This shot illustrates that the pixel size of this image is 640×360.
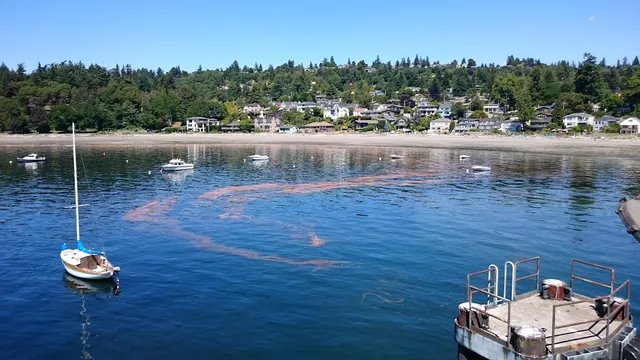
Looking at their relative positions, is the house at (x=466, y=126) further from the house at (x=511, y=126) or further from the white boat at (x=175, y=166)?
the white boat at (x=175, y=166)

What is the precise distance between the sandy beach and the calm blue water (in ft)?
197

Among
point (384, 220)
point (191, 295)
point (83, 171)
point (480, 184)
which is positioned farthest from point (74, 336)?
point (83, 171)

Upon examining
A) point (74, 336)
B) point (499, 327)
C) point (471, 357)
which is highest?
point (499, 327)

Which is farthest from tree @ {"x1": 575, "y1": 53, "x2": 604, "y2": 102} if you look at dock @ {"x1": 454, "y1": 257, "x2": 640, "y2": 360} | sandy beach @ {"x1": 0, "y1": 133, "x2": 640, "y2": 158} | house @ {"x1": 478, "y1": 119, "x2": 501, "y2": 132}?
dock @ {"x1": 454, "y1": 257, "x2": 640, "y2": 360}

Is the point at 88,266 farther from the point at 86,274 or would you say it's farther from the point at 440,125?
the point at 440,125

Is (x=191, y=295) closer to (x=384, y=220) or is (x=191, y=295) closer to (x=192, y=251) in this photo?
(x=192, y=251)

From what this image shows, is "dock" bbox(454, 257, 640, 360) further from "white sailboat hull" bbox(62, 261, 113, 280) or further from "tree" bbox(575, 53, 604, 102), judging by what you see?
"tree" bbox(575, 53, 604, 102)

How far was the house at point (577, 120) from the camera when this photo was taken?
17388 centimetres

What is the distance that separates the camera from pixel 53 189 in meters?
68.2

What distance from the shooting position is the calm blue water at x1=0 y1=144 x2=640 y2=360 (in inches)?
924

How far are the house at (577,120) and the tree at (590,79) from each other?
2675cm

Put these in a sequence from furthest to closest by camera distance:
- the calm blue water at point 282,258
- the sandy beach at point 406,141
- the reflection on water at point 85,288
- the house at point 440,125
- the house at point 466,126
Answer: the house at point 440,125 → the house at point 466,126 → the sandy beach at point 406,141 → the reflection on water at point 85,288 → the calm blue water at point 282,258

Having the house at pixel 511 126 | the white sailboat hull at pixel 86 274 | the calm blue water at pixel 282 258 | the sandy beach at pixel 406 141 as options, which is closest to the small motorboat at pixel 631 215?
the calm blue water at pixel 282 258

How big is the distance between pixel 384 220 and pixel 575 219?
18758mm
